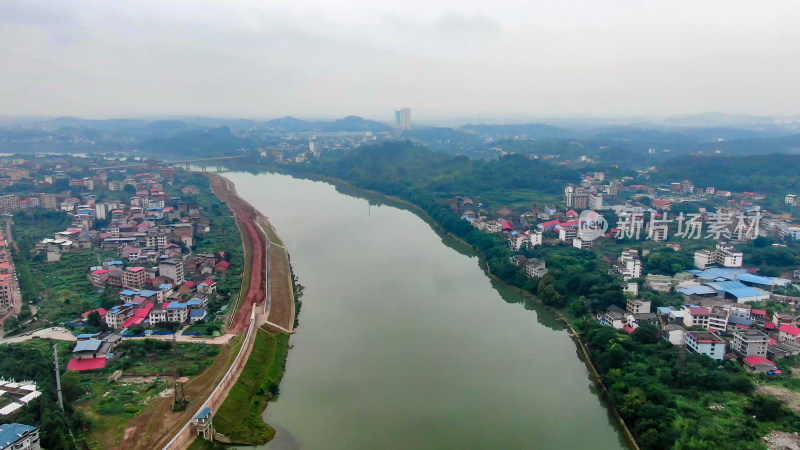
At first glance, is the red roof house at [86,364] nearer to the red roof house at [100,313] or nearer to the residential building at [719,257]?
the red roof house at [100,313]

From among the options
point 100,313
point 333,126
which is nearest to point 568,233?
point 100,313

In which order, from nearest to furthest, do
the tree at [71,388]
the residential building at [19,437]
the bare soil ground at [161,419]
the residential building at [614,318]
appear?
the residential building at [19,437]
the bare soil ground at [161,419]
the tree at [71,388]
the residential building at [614,318]

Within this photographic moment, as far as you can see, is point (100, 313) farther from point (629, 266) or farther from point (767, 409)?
point (629, 266)

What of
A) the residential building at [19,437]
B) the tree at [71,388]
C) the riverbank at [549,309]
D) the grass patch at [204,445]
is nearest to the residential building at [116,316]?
the tree at [71,388]

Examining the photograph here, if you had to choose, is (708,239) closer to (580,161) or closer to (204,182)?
(580,161)

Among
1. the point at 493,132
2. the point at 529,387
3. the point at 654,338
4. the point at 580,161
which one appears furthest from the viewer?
the point at 493,132

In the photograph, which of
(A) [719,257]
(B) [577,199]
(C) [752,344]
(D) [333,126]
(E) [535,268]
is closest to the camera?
(C) [752,344]

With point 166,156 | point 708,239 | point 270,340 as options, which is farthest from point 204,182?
point 708,239
